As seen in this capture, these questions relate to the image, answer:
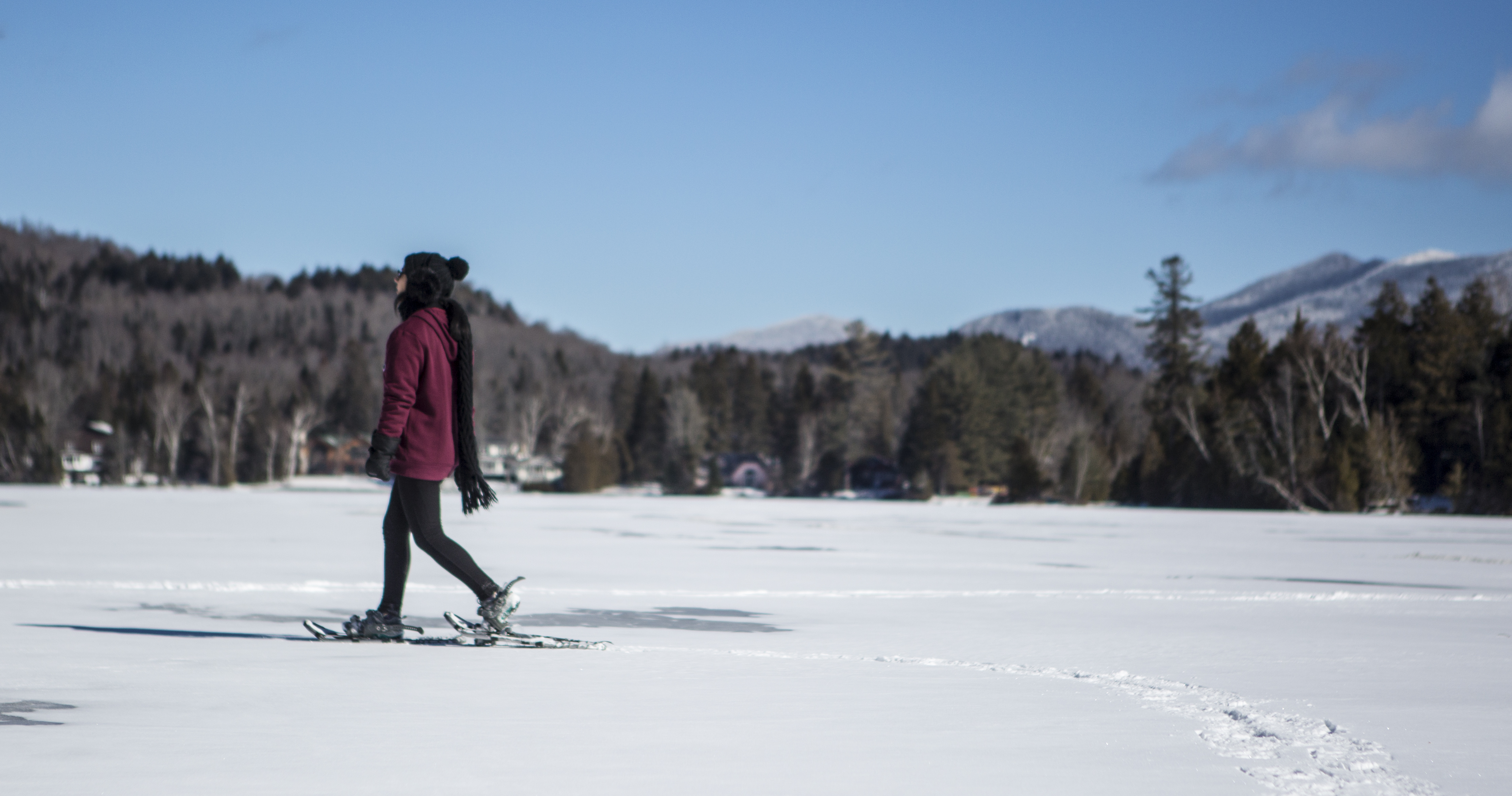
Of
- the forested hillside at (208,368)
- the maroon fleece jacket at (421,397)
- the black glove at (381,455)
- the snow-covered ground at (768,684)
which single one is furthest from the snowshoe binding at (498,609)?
the forested hillside at (208,368)

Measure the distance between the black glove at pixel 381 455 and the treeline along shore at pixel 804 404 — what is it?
4832cm

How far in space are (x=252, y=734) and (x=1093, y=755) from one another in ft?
8.86

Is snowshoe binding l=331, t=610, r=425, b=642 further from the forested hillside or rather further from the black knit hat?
the forested hillside

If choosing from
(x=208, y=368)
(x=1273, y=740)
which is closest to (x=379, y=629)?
(x=1273, y=740)

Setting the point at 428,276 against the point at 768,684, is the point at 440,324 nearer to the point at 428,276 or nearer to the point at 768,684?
the point at 428,276

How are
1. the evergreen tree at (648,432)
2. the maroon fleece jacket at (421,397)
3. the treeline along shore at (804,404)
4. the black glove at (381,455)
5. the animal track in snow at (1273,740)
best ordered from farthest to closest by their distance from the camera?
the evergreen tree at (648,432) < the treeline along shore at (804,404) < the maroon fleece jacket at (421,397) < the black glove at (381,455) < the animal track in snow at (1273,740)

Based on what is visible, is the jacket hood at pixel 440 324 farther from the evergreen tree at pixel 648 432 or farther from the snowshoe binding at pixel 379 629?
the evergreen tree at pixel 648 432

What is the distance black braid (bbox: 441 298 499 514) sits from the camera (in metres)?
6.84

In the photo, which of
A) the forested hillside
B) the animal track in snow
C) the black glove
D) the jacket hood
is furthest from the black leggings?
the forested hillside

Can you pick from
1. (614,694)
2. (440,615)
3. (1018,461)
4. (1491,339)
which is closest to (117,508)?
(440,615)

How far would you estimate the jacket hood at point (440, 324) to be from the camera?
22.2ft

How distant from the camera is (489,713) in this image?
15.6ft

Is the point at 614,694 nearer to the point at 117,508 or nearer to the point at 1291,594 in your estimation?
the point at 1291,594

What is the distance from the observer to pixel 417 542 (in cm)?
652
